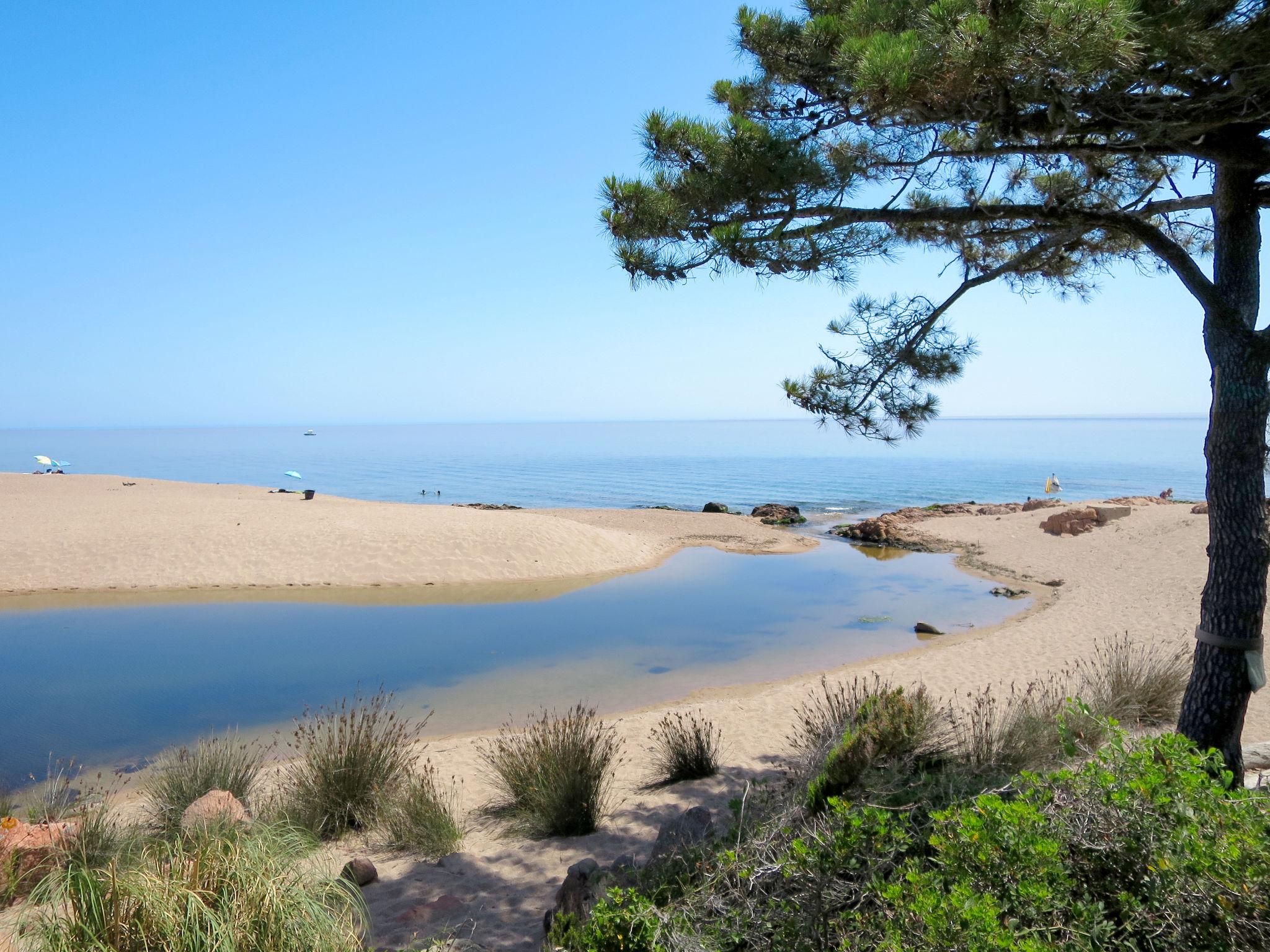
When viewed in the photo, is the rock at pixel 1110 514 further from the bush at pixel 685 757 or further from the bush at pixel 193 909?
the bush at pixel 193 909

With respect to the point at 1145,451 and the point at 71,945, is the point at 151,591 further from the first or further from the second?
the point at 1145,451

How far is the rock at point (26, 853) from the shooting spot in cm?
412

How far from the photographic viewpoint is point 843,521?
102 ft

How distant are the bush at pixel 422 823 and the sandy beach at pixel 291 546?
11591mm

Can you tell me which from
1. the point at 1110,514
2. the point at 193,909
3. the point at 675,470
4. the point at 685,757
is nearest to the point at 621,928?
the point at 193,909

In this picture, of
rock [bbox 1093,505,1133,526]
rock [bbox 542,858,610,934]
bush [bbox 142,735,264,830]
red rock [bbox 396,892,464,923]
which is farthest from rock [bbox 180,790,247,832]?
rock [bbox 1093,505,1133,526]

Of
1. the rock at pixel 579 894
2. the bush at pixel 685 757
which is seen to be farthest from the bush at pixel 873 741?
the bush at pixel 685 757

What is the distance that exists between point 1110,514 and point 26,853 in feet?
84.3

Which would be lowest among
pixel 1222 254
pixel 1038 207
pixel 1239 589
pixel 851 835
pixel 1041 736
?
pixel 1041 736

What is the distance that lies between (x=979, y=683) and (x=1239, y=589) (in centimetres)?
575

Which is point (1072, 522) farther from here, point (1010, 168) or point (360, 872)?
point (360, 872)

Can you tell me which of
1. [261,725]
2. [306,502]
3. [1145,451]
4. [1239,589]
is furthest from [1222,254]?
[1145,451]

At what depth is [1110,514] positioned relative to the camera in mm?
22875

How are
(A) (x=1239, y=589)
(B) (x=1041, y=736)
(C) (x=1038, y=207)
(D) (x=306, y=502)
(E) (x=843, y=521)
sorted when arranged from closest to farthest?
(A) (x=1239, y=589)
(C) (x=1038, y=207)
(B) (x=1041, y=736)
(D) (x=306, y=502)
(E) (x=843, y=521)
